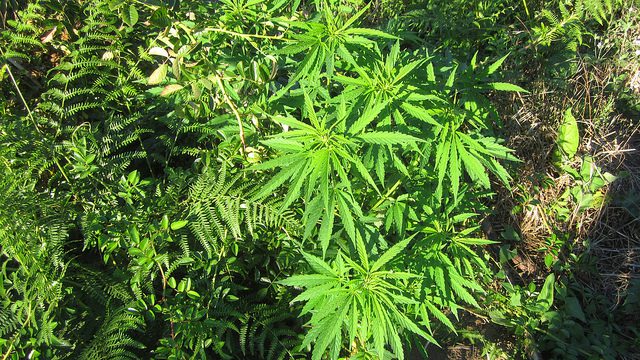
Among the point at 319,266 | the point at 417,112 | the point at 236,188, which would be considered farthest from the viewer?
the point at 236,188

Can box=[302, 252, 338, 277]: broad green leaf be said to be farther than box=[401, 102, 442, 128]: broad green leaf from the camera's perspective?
Yes

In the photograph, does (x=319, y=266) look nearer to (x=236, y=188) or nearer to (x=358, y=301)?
(x=358, y=301)

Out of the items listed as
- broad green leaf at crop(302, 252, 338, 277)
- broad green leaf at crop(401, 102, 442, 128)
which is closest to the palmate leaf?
broad green leaf at crop(302, 252, 338, 277)

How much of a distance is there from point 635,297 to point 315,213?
2571 millimetres

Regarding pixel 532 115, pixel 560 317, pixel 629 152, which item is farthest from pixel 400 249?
pixel 629 152

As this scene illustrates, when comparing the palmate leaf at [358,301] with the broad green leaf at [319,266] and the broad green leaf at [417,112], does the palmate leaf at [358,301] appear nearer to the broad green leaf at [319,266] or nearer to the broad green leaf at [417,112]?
the broad green leaf at [319,266]

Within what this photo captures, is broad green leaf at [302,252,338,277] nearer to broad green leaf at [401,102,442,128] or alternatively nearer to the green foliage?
the green foliage

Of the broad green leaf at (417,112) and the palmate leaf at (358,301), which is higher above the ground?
the broad green leaf at (417,112)

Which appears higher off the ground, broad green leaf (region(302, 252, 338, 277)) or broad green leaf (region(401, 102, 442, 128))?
broad green leaf (region(401, 102, 442, 128))

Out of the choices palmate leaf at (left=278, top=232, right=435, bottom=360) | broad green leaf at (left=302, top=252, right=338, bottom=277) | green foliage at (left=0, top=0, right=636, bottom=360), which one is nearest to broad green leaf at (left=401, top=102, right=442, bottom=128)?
green foliage at (left=0, top=0, right=636, bottom=360)

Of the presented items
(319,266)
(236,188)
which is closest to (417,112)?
(319,266)

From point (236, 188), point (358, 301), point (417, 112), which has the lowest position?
point (358, 301)

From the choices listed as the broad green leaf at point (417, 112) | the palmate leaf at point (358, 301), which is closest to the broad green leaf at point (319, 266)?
the palmate leaf at point (358, 301)

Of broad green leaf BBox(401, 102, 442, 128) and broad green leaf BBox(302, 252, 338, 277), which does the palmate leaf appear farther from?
broad green leaf BBox(401, 102, 442, 128)
